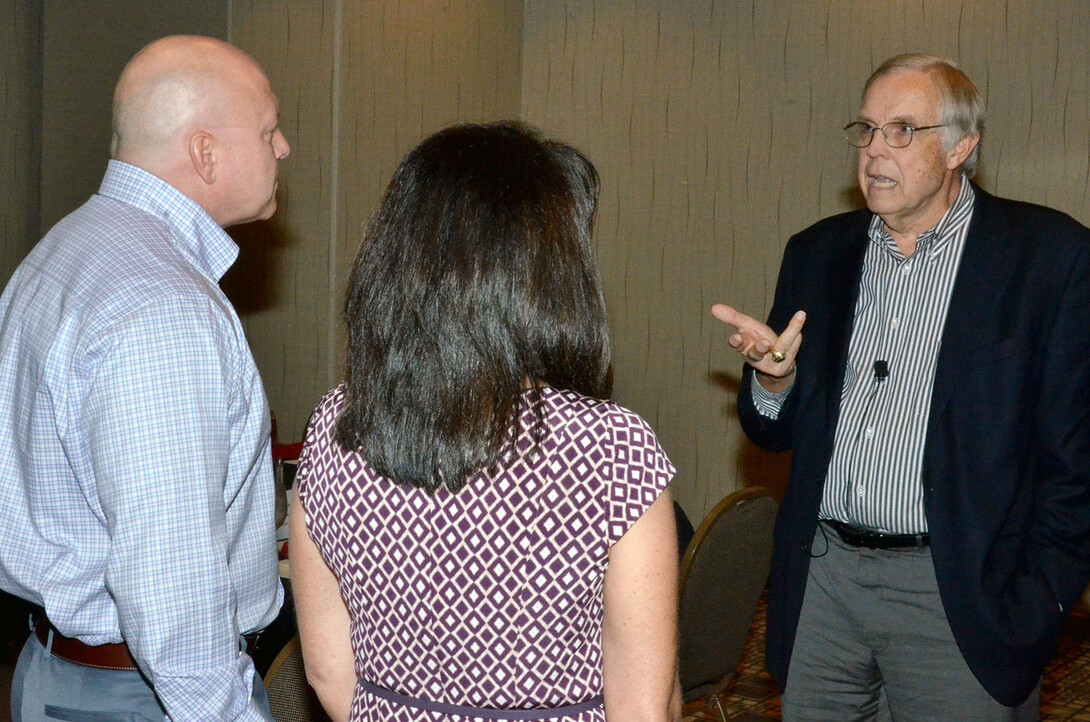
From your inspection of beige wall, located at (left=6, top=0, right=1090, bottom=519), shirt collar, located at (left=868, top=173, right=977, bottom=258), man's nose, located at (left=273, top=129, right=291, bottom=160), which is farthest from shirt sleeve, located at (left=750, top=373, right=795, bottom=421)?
beige wall, located at (left=6, top=0, right=1090, bottom=519)

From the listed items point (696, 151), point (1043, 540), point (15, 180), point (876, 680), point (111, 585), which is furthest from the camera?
point (696, 151)

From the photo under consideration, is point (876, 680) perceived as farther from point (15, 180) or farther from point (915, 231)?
point (15, 180)

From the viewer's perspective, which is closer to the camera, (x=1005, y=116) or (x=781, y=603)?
(x=781, y=603)

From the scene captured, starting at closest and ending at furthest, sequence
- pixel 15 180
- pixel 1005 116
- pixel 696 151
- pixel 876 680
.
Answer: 1. pixel 876 680
2. pixel 15 180
3. pixel 1005 116
4. pixel 696 151

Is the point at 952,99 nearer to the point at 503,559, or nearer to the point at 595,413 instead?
the point at 595,413

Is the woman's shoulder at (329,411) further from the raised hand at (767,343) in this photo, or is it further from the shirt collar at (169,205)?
the raised hand at (767,343)

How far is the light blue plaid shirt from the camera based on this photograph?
147cm

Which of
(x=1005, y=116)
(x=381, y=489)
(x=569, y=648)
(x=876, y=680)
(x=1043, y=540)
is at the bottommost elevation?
(x=876, y=680)

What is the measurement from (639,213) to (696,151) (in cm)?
46

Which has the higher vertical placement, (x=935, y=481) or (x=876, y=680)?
(x=935, y=481)

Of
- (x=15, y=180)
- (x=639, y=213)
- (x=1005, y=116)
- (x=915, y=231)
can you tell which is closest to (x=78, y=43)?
(x=15, y=180)

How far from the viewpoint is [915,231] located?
2.41m

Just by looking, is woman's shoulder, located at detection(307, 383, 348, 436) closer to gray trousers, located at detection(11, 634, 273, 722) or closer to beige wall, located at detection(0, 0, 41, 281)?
gray trousers, located at detection(11, 634, 273, 722)

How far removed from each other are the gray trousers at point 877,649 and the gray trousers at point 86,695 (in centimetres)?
120
